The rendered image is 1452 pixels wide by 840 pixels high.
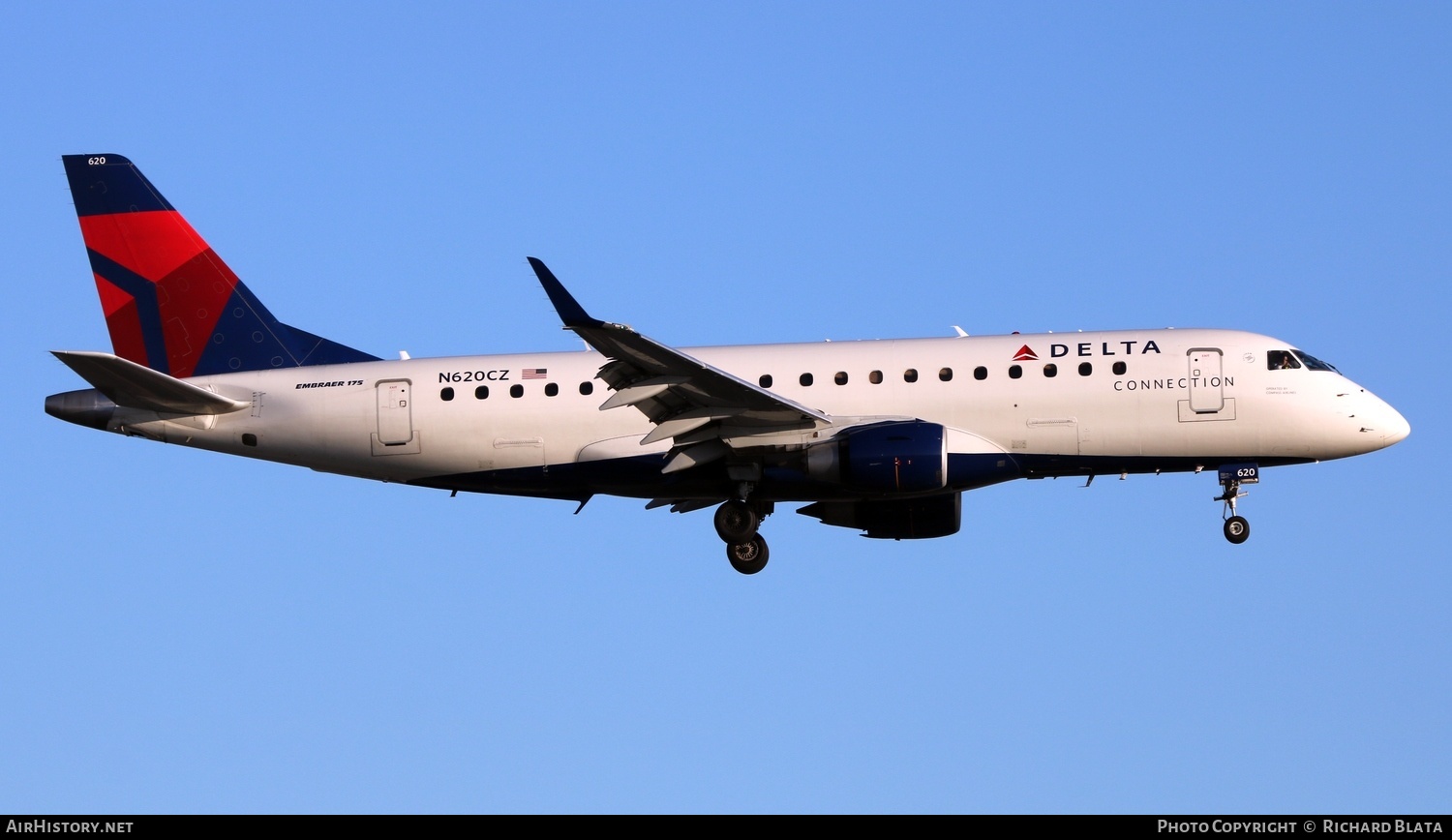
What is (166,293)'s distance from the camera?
136 ft

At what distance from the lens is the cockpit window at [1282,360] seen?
123 ft

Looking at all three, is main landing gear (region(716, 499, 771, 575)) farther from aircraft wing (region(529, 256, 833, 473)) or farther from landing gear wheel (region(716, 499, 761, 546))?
aircraft wing (region(529, 256, 833, 473))

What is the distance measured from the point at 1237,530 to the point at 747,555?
34.8 ft

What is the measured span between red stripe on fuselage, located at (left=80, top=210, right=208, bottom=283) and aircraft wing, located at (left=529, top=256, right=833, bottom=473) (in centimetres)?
1261

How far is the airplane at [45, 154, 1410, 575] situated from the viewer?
36.8 metres

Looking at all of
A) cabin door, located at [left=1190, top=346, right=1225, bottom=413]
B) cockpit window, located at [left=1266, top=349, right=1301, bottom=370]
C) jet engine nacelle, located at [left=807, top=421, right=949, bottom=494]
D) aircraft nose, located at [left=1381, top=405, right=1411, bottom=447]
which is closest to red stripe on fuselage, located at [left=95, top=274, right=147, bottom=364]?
jet engine nacelle, located at [left=807, top=421, right=949, bottom=494]

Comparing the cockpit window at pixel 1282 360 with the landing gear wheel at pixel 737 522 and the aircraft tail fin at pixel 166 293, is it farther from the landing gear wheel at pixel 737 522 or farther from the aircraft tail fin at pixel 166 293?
the aircraft tail fin at pixel 166 293

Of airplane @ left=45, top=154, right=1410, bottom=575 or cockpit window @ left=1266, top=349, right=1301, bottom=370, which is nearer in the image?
airplane @ left=45, top=154, right=1410, bottom=575

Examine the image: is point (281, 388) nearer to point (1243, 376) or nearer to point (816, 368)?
point (816, 368)

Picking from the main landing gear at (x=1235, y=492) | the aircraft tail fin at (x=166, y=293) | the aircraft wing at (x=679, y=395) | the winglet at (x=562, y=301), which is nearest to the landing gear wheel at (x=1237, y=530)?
the main landing gear at (x=1235, y=492)

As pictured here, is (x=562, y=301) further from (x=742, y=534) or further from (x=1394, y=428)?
(x=1394, y=428)

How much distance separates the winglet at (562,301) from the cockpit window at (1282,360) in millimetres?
14759

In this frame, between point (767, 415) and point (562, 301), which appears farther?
point (767, 415)

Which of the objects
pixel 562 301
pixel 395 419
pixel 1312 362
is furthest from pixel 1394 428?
pixel 395 419
